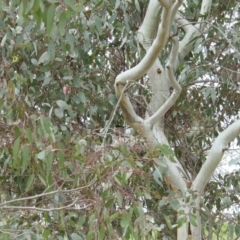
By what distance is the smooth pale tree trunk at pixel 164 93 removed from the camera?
2004 mm

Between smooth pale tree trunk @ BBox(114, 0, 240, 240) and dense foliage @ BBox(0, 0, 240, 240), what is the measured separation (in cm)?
8

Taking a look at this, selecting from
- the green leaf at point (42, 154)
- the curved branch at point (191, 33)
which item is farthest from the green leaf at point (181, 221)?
the curved branch at point (191, 33)

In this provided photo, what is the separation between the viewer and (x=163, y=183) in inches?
103

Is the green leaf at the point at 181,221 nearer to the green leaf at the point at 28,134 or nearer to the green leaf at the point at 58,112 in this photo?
the green leaf at the point at 58,112

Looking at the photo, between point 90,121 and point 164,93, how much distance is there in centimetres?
37

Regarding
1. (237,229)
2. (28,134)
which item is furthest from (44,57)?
(237,229)

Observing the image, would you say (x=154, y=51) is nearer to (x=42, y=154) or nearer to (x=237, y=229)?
(x=42, y=154)

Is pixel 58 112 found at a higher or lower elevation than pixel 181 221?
higher

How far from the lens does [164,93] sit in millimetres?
2525

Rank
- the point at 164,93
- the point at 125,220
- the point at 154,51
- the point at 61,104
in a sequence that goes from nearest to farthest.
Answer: the point at 125,220 → the point at 154,51 → the point at 61,104 → the point at 164,93

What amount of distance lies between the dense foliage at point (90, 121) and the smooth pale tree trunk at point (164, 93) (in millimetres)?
82

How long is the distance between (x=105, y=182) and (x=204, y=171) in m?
0.83

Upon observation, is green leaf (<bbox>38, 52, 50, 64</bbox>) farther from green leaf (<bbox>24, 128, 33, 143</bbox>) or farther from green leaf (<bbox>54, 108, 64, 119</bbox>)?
green leaf (<bbox>24, 128, 33, 143</bbox>)

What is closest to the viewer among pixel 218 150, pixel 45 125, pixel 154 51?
pixel 45 125
